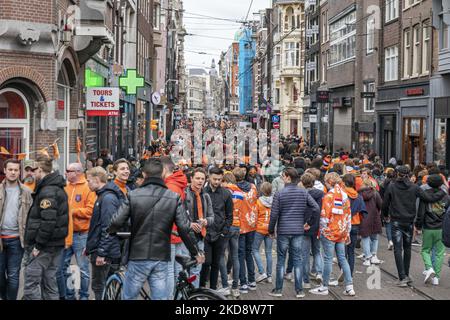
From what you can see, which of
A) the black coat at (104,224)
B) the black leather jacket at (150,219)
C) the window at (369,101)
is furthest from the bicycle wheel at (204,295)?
the window at (369,101)

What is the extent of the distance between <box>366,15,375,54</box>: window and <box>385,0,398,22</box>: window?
5.86ft

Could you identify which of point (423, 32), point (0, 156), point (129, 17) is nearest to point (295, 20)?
point (129, 17)

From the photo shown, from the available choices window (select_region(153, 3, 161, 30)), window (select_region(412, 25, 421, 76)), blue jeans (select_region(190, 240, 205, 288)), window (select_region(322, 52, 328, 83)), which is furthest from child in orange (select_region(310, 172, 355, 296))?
window (select_region(153, 3, 161, 30))

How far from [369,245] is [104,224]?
593 centimetres

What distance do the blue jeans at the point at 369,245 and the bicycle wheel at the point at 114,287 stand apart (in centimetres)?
611

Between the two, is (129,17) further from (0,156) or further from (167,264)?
(167,264)

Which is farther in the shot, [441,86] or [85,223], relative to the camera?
[441,86]

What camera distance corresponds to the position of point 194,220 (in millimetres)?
9500

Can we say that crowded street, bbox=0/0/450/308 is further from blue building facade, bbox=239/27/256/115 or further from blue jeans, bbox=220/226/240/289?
blue building facade, bbox=239/27/256/115

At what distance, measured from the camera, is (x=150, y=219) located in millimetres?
7039

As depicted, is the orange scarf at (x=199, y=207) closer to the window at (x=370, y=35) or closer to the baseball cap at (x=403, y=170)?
the baseball cap at (x=403, y=170)

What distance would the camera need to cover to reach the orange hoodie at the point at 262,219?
11344 mm

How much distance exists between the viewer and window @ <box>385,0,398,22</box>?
33594 mm

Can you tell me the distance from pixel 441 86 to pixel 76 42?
14.3 meters
